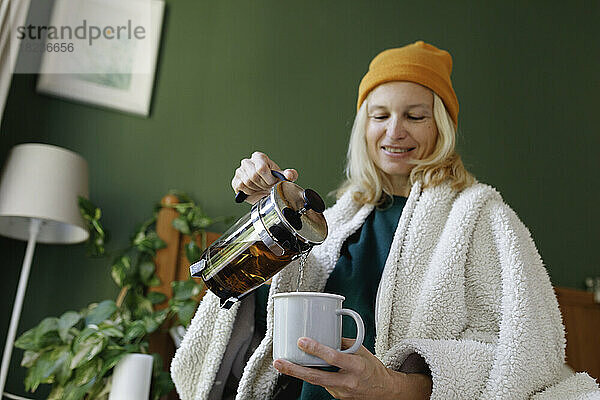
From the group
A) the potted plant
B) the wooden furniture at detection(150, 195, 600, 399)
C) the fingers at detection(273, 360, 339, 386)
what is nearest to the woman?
the fingers at detection(273, 360, 339, 386)

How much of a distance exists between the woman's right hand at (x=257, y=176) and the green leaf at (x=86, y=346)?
2.09ft

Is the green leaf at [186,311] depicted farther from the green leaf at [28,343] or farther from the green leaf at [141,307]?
the green leaf at [28,343]

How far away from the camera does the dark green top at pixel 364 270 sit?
3.40 ft

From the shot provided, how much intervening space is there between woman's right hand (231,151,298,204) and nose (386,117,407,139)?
318mm

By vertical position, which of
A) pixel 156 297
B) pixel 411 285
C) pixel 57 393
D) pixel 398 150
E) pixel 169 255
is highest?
pixel 398 150

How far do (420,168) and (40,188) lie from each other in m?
0.99

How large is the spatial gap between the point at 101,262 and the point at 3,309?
11.7 inches

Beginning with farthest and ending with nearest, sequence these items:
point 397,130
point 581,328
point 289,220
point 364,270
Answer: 1. point 581,328
2. point 397,130
3. point 364,270
4. point 289,220

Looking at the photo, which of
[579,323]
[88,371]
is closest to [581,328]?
[579,323]

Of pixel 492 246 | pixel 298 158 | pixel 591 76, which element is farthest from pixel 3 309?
pixel 591 76

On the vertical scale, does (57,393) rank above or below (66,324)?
below

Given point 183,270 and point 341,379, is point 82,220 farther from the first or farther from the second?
point 341,379

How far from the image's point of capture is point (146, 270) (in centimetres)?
175

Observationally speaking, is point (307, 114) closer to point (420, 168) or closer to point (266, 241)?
point (420, 168)
